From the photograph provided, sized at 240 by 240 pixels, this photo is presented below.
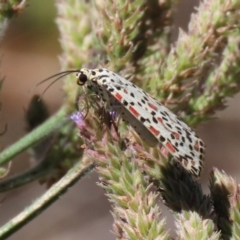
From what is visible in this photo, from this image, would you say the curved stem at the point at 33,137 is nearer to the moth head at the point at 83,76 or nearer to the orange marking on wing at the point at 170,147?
the moth head at the point at 83,76

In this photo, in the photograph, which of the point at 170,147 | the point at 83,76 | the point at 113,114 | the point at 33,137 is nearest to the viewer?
the point at 170,147

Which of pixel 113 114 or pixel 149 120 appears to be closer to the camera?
pixel 149 120

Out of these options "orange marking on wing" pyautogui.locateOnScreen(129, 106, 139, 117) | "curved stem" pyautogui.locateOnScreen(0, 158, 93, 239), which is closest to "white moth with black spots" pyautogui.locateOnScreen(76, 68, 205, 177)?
"orange marking on wing" pyautogui.locateOnScreen(129, 106, 139, 117)

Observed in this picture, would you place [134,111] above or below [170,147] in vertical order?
above

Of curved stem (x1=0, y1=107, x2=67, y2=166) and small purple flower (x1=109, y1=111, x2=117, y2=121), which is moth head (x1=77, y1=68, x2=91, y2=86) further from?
curved stem (x1=0, y1=107, x2=67, y2=166)

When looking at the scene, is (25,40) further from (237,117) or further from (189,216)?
(189,216)

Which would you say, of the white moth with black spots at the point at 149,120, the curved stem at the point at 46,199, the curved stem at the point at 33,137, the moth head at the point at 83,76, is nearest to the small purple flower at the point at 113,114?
the white moth with black spots at the point at 149,120

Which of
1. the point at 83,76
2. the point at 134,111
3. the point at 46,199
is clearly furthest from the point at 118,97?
the point at 46,199

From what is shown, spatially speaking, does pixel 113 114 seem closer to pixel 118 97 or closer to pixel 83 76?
pixel 118 97
